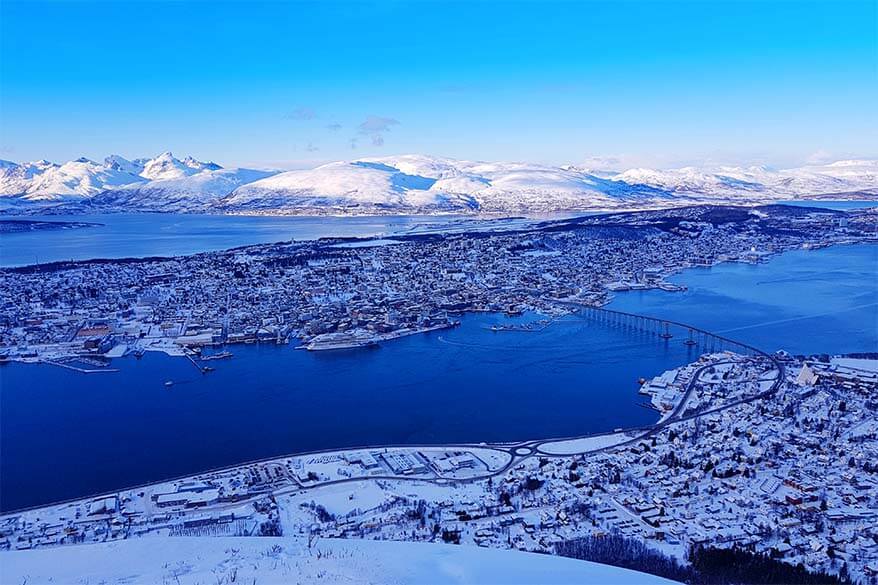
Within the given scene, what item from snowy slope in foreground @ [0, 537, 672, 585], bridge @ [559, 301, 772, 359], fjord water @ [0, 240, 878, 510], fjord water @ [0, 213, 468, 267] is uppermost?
fjord water @ [0, 213, 468, 267]

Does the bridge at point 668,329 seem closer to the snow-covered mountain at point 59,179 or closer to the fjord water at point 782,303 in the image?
the fjord water at point 782,303

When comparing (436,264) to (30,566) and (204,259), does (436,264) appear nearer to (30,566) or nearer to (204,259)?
(204,259)

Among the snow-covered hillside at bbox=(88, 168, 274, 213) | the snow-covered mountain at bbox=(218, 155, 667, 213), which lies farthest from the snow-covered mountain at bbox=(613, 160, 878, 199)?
the snow-covered hillside at bbox=(88, 168, 274, 213)

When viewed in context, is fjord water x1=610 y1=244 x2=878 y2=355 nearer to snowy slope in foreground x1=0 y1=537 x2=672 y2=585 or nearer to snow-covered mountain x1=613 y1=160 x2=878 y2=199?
snowy slope in foreground x1=0 y1=537 x2=672 y2=585

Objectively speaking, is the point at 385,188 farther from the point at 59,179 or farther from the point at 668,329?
the point at 668,329

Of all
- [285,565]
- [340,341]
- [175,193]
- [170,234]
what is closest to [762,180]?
[175,193]

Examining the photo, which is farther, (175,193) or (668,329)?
(175,193)

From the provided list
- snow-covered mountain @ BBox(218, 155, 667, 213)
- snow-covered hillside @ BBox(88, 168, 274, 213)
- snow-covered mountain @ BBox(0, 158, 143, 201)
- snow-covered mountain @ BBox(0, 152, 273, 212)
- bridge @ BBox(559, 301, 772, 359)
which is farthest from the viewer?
snow-covered mountain @ BBox(0, 158, 143, 201)
